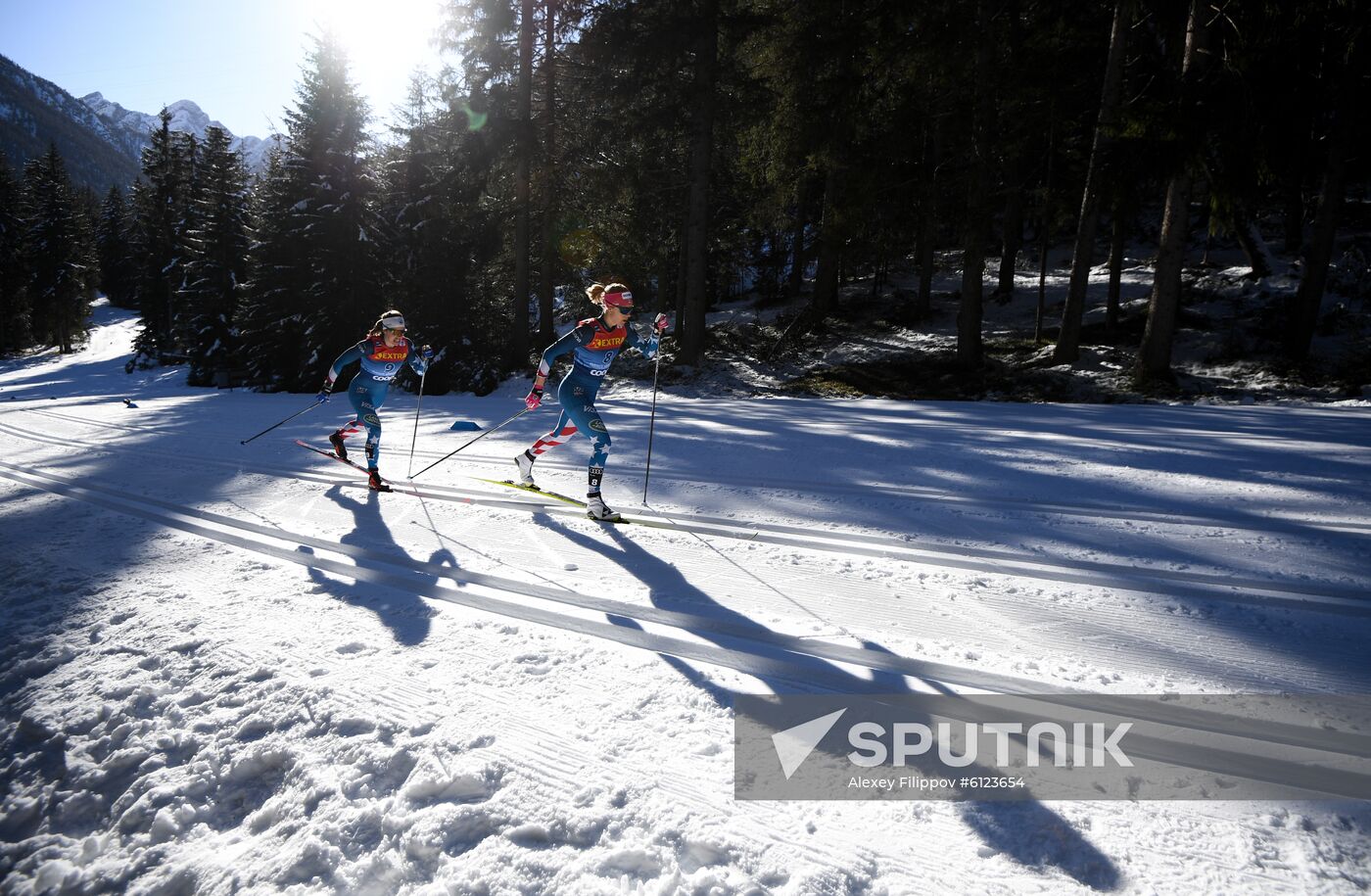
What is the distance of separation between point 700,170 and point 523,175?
589 cm

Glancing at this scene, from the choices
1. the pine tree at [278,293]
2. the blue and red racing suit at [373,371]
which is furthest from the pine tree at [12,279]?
the blue and red racing suit at [373,371]

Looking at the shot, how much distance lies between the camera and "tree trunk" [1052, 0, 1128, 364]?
12633mm

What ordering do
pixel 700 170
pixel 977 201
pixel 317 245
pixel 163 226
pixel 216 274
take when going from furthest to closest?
pixel 163 226, pixel 216 274, pixel 317 245, pixel 700 170, pixel 977 201

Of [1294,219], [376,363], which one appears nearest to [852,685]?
[376,363]

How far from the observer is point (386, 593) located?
4.06 m

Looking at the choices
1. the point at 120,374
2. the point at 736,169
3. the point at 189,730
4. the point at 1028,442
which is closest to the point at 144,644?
the point at 189,730

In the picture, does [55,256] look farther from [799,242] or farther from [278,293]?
[799,242]

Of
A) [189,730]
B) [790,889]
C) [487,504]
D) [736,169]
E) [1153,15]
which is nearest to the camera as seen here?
[790,889]

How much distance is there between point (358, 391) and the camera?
316 inches

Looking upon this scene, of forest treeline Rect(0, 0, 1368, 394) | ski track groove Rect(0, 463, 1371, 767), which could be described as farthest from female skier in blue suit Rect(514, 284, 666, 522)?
forest treeline Rect(0, 0, 1368, 394)

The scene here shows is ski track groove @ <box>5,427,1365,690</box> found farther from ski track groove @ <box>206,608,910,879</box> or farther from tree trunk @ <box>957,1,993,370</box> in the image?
tree trunk @ <box>957,1,993,370</box>

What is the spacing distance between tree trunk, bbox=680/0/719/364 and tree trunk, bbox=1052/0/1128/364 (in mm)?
9202

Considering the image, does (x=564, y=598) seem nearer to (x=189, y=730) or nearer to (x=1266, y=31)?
(x=189, y=730)

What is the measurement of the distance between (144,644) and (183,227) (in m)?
43.6
